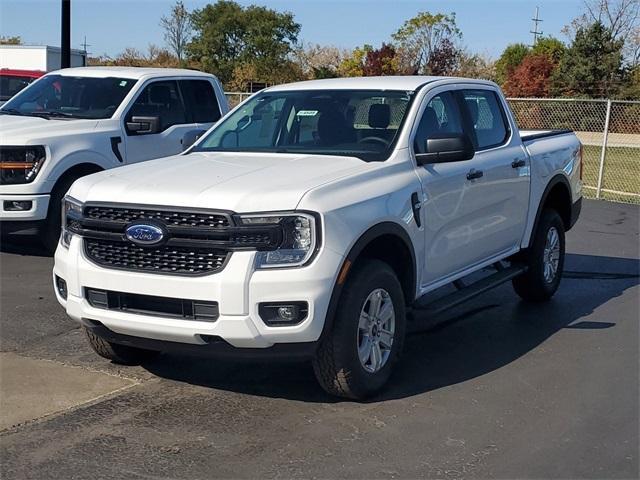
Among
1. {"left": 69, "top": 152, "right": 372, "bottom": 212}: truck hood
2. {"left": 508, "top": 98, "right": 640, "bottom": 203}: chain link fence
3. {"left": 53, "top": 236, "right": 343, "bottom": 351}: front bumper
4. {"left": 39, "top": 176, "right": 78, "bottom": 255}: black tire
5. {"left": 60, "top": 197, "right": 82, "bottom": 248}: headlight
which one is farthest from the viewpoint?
{"left": 508, "top": 98, "right": 640, "bottom": 203}: chain link fence

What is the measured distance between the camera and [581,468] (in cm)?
436

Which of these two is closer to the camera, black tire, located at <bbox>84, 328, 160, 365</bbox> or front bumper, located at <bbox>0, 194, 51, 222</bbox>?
black tire, located at <bbox>84, 328, 160, 365</bbox>

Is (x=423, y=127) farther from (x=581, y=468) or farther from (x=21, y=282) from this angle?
(x=21, y=282)

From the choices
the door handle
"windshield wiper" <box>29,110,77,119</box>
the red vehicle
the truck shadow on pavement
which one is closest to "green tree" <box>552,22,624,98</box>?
the red vehicle

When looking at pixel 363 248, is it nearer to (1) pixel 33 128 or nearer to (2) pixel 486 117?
(2) pixel 486 117

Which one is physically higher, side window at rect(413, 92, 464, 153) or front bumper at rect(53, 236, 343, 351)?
side window at rect(413, 92, 464, 153)

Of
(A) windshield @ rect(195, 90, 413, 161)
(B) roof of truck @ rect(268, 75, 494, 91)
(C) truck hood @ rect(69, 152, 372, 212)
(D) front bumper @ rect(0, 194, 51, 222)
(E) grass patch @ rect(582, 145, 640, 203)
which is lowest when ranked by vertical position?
(E) grass patch @ rect(582, 145, 640, 203)

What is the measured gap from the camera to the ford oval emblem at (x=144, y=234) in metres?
4.77

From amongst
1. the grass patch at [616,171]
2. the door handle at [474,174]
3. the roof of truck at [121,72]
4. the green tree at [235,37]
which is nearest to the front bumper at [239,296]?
the door handle at [474,174]

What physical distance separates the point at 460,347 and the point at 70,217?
118 inches

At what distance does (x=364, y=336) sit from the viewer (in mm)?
5176

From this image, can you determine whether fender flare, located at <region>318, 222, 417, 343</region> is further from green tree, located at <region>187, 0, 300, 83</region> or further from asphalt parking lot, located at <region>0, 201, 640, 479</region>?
green tree, located at <region>187, 0, 300, 83</region>

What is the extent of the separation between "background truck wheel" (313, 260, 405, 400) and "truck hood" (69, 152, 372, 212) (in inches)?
24.3

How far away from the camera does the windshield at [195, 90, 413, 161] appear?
19.7 ft
